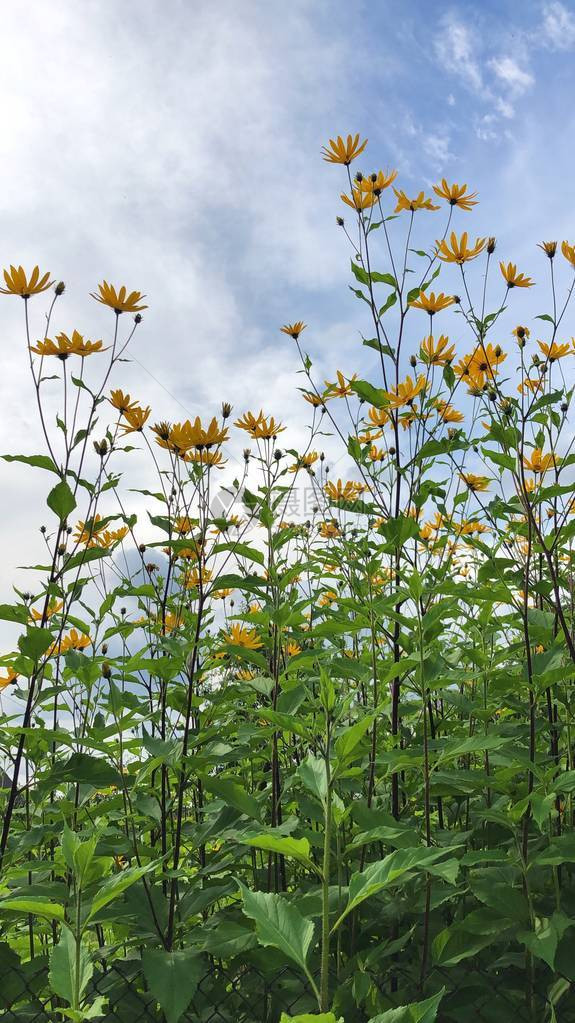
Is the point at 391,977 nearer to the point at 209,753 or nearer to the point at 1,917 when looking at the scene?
the point at 209,753

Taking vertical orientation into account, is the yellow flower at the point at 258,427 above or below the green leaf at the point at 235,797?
above

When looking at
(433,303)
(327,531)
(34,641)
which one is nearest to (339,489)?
(327,531)

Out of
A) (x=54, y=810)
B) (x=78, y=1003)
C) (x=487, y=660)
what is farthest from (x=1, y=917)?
(x=487, y=660)

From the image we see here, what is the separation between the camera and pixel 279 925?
1.11 metres

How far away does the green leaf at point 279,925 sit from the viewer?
108 cm

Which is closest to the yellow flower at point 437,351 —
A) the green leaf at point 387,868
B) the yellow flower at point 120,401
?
the yellow flower at point 120,401

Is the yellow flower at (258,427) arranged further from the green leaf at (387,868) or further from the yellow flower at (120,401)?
the green leaf at (387,868)

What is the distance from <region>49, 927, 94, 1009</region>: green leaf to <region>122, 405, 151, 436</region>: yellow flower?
2.09m

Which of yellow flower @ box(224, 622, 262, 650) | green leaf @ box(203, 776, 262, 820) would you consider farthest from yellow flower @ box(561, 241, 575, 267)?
green leaf @ box(203, 776, 262, 820)

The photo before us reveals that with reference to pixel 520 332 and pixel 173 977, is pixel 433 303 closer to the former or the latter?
pixel 520 332

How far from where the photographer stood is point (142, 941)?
194 centimetres

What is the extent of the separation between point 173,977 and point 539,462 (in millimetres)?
2189

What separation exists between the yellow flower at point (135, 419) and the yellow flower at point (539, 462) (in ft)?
5.21

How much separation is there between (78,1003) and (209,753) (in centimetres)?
94
